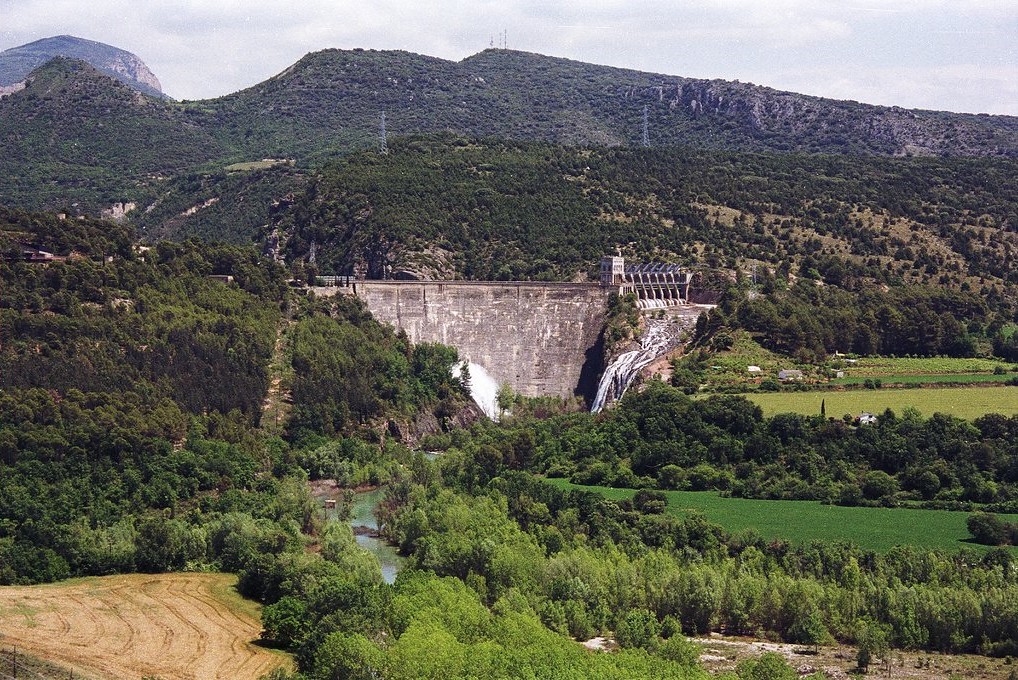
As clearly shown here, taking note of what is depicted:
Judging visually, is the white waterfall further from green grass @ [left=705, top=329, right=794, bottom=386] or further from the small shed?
the small shed

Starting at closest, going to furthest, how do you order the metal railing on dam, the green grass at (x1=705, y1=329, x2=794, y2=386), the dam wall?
the green grass at (x1=705, y1=329, x2=794, y2=386), the dam wall, the metal railing on dam

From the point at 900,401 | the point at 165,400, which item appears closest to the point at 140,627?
the point at 165,400

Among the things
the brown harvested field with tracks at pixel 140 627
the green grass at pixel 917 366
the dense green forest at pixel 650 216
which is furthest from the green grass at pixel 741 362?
the brown harvested field with tracks at pixel 140 627

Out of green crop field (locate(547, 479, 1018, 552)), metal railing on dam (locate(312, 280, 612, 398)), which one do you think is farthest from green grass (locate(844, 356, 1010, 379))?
green crop field (locate(547, 479, 1018, 552))

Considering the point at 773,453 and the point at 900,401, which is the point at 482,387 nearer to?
the point at 900,401

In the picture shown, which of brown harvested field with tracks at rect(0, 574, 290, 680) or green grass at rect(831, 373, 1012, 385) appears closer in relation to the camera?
brown harvested field with tracks at rect(0, 574, 290, 680)

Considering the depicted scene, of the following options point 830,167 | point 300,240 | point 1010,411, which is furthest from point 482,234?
point 1010,411

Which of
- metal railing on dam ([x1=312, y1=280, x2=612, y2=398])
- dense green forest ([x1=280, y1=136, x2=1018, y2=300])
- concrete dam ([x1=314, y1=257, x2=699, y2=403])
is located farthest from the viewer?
dense green forest ([x1=280, y1=136, x2=1018, y2=300])
